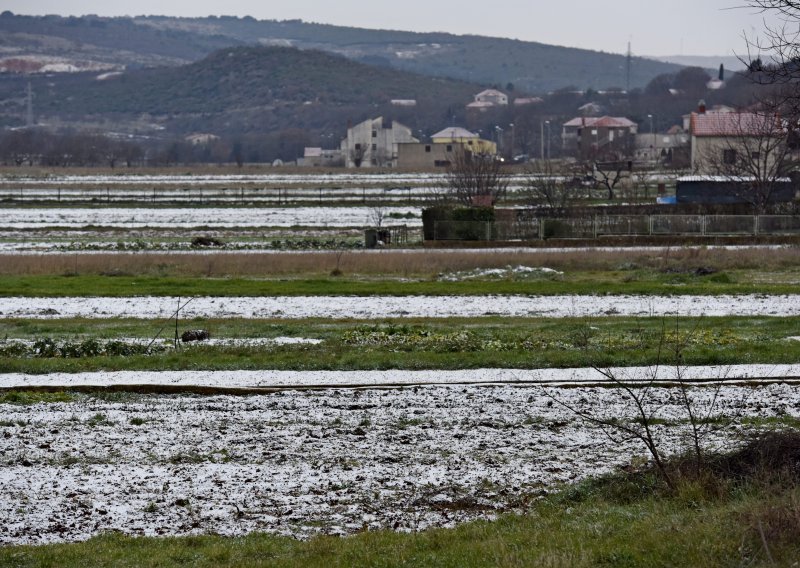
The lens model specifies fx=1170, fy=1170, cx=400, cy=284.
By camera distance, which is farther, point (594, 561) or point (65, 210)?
point (65, 210)

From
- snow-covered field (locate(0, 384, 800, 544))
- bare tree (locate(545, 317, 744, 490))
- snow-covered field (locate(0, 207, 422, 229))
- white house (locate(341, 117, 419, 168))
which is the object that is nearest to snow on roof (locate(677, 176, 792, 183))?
snow-covered field (locate(0, 207, 422, 229))

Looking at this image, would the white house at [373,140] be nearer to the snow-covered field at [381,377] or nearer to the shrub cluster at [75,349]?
the shrub cluster at [75,349]

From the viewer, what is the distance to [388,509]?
39.7 feet

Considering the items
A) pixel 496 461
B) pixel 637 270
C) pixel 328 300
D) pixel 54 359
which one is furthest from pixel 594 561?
pixel 637 270

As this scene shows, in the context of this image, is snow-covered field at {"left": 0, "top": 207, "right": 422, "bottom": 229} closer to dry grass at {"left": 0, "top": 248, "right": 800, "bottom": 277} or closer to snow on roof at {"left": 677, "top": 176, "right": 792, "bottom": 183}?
snow on roof at {"left": 677, "top": 176, "right": 792, "bottom": 183}

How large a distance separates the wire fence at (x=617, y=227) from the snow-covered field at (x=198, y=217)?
38.5 feet

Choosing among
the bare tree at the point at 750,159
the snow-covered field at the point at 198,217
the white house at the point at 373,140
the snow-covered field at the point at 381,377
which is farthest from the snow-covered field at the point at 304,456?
the white house at the point at 373,140

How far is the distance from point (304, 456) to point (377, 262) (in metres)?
29.2

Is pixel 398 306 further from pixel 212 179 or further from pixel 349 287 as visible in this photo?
pixel 212 179

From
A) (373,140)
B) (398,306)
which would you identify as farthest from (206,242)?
(373,140)

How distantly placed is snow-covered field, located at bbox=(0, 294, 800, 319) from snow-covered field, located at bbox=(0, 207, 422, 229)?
32.2m

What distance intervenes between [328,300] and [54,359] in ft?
39.7

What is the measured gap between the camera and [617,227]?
183ft

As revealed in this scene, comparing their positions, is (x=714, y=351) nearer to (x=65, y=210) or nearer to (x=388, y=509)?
(x=388, y=509)
